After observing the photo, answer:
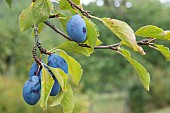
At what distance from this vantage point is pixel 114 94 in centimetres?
1877

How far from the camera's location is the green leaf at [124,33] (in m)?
0.68

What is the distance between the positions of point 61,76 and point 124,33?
0.13 m

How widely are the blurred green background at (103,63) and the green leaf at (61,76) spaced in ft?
17.3

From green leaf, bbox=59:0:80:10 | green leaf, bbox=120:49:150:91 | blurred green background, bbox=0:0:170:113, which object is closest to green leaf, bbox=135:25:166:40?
green leaf, bbox=120:49:150:91

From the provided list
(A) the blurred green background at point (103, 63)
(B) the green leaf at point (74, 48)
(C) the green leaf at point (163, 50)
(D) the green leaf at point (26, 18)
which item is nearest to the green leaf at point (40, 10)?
(D) the green leaf at point (26, 18)

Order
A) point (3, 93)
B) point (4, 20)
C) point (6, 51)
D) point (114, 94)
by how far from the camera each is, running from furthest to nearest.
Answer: point (114, 94)
point (4, 20)
point (6, 51)
point (3, 93)

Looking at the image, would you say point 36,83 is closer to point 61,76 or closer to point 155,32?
point 61,76

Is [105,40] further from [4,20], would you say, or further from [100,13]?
[4,20]

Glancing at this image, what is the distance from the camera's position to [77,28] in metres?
0.70

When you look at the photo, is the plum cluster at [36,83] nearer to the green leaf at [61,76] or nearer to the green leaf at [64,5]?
the green leaf at [61,76]

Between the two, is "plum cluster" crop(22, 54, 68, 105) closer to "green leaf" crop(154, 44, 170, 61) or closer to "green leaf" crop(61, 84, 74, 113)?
"green leaf" crop(61, 84, 74, 113)

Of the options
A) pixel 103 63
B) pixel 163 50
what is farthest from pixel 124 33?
pixel 103 63

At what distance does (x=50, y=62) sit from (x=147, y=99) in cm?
1342

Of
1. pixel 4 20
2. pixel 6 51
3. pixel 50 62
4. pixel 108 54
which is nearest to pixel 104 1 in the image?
pixel 108 54
